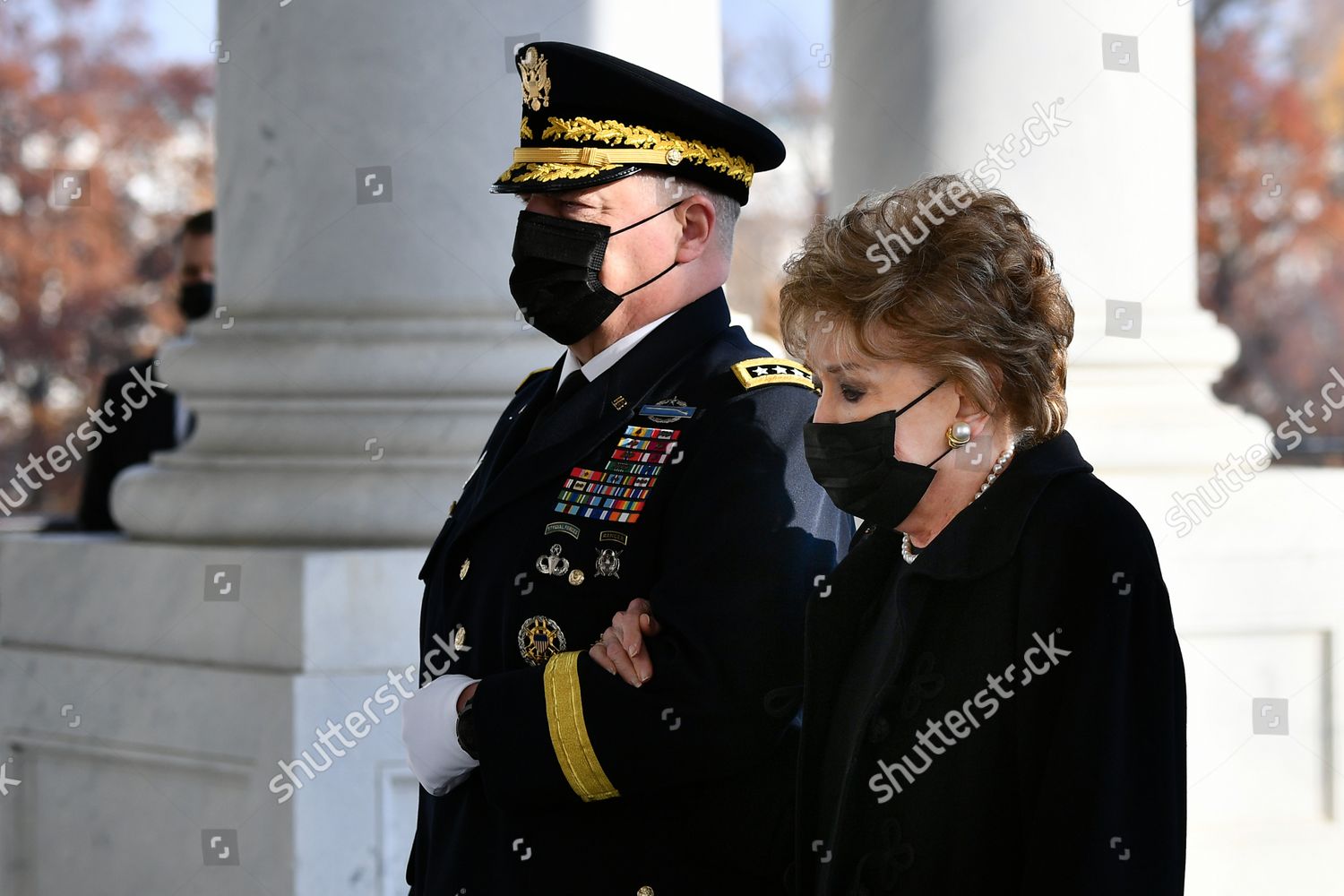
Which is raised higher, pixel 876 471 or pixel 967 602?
pixel 876 471

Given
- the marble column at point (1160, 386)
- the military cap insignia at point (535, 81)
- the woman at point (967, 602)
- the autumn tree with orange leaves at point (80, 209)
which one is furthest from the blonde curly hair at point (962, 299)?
the autumn tree with orange leaves at point (80, 209)

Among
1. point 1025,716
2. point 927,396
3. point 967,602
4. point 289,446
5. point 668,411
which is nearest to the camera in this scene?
point 1025,716

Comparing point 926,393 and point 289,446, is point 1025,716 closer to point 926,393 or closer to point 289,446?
point 926,393

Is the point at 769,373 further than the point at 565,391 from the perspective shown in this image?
No

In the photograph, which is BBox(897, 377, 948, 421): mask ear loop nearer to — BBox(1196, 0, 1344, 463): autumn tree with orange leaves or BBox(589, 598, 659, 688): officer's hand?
BBox(589, 598, 659, 688): officer's hand

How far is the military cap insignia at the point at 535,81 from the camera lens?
310cm

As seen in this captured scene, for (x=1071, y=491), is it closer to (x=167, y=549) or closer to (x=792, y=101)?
(x=167, y=549)

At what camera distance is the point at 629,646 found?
2594 millimetres

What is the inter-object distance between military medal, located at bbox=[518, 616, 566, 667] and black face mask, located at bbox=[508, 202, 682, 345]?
0.57 meters

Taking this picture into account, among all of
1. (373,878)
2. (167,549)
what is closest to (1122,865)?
(373,878)

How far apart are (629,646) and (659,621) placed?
7 centimetres

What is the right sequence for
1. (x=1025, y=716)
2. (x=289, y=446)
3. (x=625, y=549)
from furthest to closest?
(x=289, y=446)
(x=625, y=549)
(x=1025, y=716)

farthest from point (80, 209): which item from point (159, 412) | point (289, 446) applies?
point (289, 446)

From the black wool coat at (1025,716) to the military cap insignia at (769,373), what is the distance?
25.1 inches
